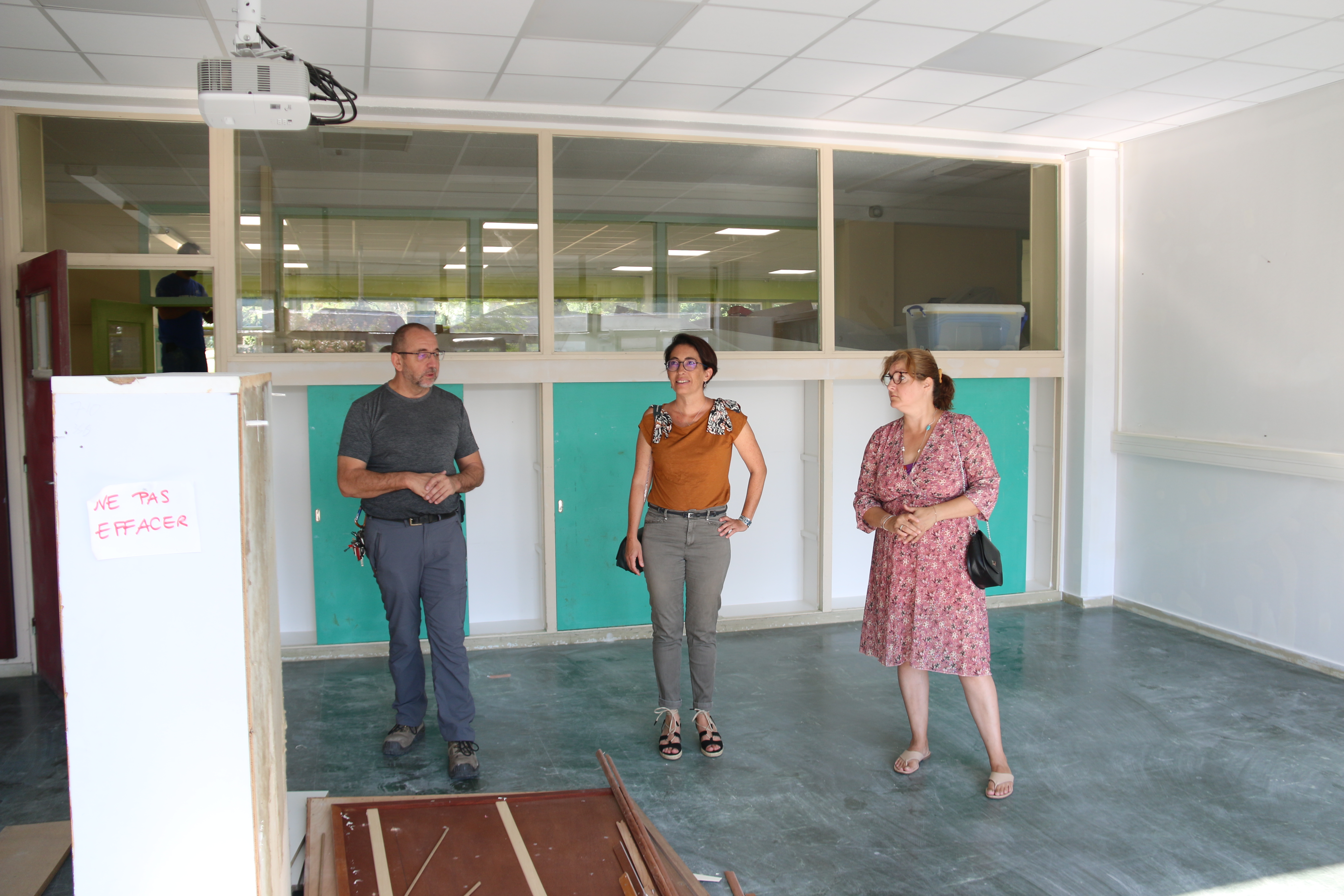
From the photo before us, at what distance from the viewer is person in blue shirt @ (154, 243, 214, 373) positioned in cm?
462

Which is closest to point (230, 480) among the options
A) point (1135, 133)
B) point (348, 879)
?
Answer: point (348, 879)

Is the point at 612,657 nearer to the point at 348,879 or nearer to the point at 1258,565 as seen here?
the point at 348,879

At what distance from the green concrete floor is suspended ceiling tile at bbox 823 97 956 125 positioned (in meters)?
2.94

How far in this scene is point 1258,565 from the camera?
4.94 metres

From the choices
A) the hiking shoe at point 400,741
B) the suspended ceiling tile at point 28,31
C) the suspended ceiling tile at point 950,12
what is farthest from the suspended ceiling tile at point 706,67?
the hiking shoe at point 400,741

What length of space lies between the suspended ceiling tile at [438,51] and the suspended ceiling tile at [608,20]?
227 mm

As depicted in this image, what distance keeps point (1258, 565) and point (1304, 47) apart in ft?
8.43

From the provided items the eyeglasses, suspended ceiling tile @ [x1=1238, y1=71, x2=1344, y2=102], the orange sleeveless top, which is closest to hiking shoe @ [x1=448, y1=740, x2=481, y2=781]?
the orange sleeveless top

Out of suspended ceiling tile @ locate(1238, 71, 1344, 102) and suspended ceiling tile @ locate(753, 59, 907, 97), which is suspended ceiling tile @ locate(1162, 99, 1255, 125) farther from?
suspended ceiling tile @ locate(753, 59, 907, 97)

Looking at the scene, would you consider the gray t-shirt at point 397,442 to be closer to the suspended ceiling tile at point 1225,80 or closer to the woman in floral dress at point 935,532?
the woman in floral dress at point 935,532

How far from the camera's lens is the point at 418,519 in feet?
11.4

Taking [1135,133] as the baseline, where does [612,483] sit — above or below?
below

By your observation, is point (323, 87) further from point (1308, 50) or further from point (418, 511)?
point (1308, 50)

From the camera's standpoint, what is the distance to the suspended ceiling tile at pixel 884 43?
381 cm
